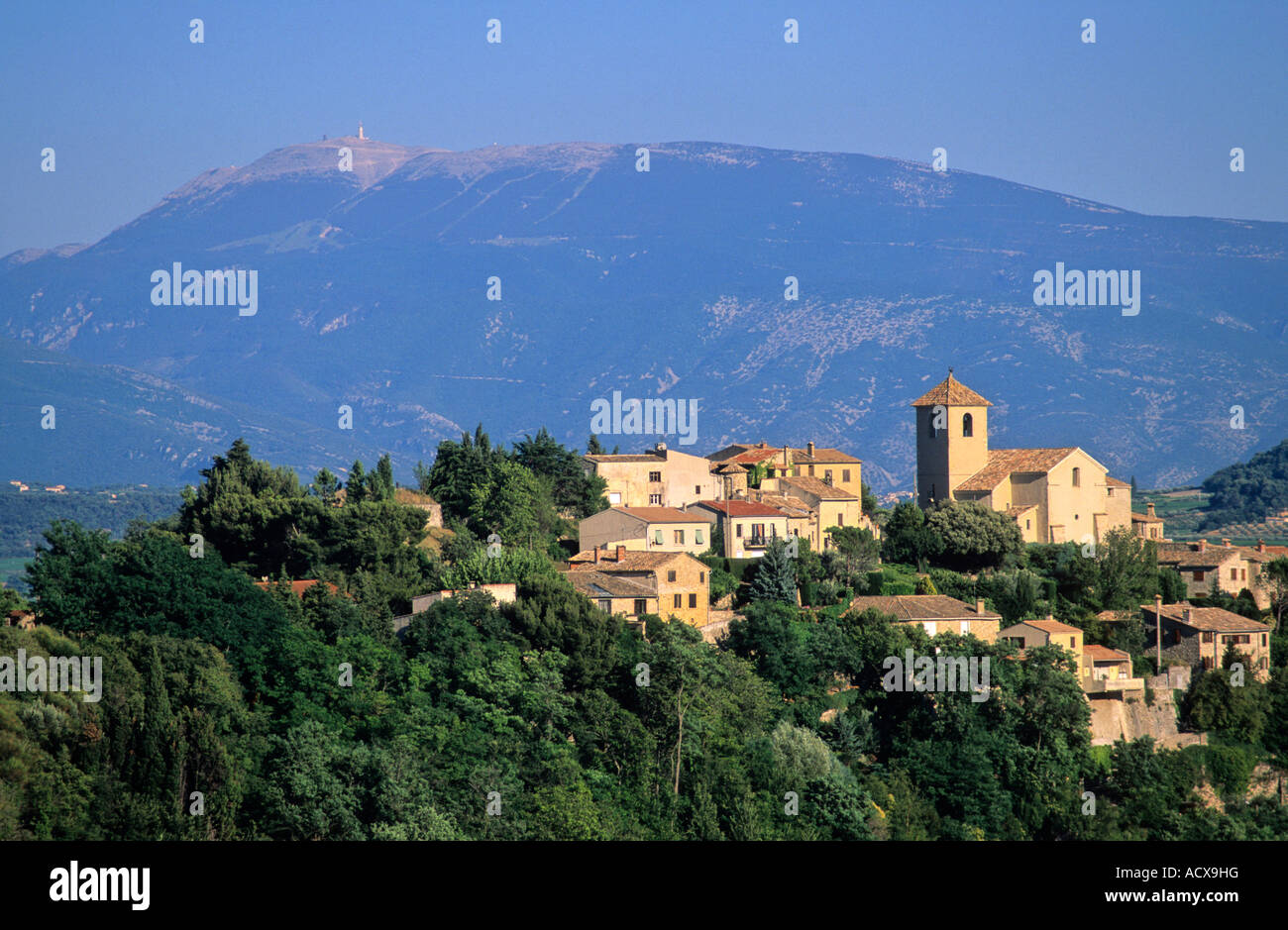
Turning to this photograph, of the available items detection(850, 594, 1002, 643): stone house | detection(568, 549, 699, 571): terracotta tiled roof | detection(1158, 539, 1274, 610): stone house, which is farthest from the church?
detection(568, 549, 699, 571): terracotta tiled roof

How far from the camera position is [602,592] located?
4941 cm

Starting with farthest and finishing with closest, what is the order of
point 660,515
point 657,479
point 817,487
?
point 657,479, point 817,487, point 660,515

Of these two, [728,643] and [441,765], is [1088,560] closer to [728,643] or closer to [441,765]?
[728,643]

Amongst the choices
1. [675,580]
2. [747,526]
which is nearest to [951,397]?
[747,526]

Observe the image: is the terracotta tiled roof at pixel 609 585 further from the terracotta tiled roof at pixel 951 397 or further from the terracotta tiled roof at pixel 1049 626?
the terracotta tiled roof at pixel 951 397

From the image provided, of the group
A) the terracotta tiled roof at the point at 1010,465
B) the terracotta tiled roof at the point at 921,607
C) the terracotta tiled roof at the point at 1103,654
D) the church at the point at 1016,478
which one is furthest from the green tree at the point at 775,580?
the terracotta tiled roof at the point at 1010,465

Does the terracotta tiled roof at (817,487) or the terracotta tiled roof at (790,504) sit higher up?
the terracotta tiled roof at (817,487)

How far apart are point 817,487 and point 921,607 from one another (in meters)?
11.7

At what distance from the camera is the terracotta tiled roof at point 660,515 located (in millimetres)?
55147

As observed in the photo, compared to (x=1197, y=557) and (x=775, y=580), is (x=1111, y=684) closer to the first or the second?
(x=775, y=580)

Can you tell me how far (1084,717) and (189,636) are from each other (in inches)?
957

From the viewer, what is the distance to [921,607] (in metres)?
50.8

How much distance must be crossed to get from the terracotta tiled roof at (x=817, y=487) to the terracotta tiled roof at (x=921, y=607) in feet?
29.7
